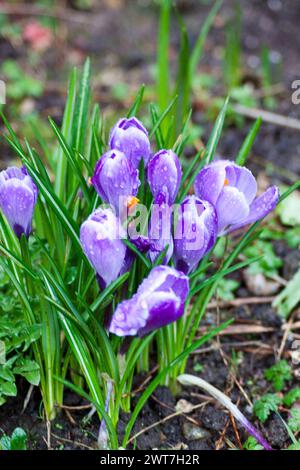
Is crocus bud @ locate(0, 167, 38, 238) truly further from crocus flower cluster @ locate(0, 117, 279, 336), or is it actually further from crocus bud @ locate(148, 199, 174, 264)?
crocus bud @ locate(148, 199, 174, 264)

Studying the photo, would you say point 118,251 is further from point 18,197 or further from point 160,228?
point 18,197

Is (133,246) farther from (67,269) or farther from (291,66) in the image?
(291,66)

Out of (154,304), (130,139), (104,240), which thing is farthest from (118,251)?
(130,139)

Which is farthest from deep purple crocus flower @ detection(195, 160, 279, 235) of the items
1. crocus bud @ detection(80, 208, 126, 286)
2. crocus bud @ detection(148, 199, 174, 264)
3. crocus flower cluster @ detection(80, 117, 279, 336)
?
crocus bud @ detection(80, 208, 126, 286)

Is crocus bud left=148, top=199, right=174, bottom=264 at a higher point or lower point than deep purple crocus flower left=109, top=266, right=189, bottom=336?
higher

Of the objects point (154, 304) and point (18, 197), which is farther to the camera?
point (18, 197)

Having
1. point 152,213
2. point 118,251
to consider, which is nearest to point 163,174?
point 152,213

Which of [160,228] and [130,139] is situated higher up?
[130,139]
